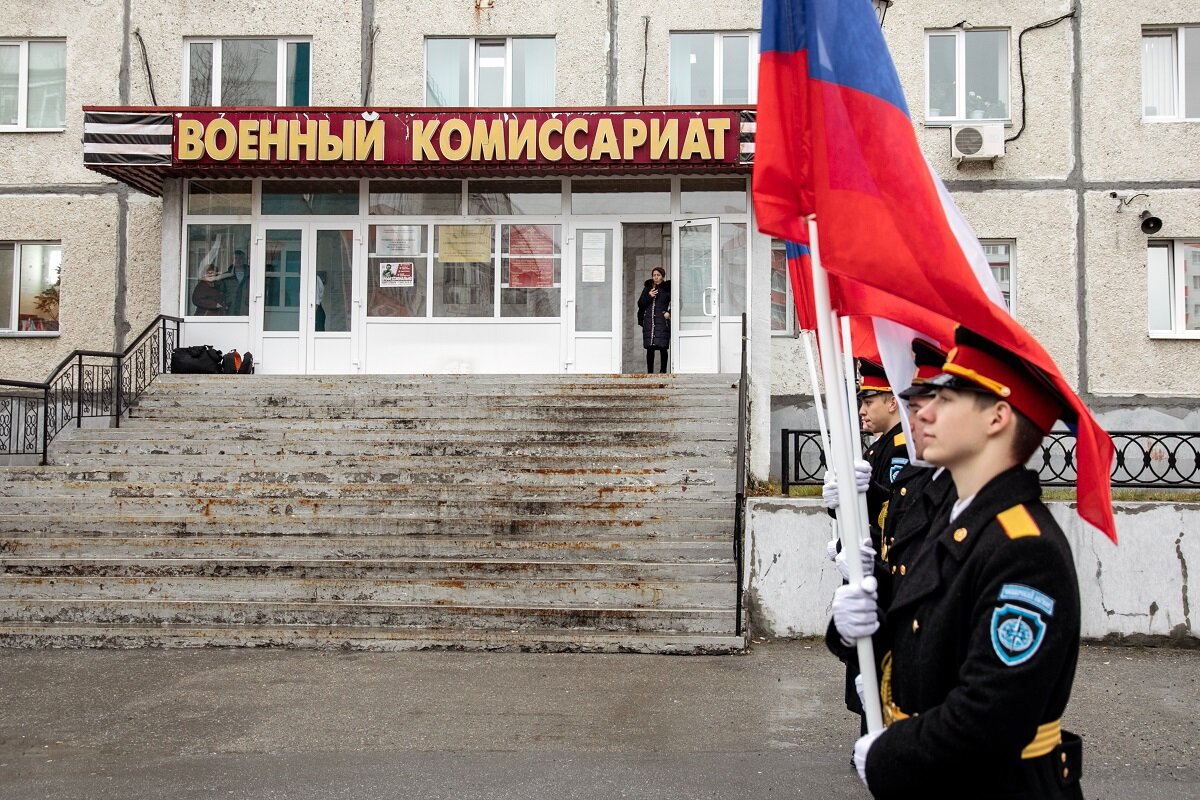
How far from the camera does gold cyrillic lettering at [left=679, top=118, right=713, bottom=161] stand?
517 inches

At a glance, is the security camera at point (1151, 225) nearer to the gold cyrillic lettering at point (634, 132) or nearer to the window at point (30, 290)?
the gold cyrillic lettering at point (634, 132)

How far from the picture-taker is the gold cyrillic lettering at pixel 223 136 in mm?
13375

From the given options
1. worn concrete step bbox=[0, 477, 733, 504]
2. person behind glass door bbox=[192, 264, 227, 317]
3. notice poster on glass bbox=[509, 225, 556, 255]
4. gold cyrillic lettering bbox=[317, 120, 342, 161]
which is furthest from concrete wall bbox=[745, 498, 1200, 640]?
person behind glass door bbox=[192, 264, 227, 317]

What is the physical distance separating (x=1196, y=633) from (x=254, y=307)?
1207cm

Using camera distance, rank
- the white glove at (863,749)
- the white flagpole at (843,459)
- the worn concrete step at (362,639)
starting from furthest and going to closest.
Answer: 1. the worn concrete step at (362,639)
2. the white flagpole at (843,459)
3. the white glove at (863,749)

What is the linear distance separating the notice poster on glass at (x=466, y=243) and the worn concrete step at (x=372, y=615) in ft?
25.0

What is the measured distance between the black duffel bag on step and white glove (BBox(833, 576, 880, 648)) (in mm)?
12613

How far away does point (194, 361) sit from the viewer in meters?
13.7

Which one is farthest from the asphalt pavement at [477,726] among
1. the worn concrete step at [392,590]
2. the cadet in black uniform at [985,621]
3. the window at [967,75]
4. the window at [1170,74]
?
the window at [1170,74]

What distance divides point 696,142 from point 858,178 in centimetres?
1066

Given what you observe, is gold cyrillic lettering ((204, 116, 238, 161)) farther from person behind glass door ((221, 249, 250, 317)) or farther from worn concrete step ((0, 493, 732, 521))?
worn concrete step ((0, 493, 732, 521))

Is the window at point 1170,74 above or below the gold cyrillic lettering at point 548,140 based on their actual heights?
above

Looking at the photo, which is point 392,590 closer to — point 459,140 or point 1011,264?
point 459,140

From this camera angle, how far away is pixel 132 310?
1508 cm
